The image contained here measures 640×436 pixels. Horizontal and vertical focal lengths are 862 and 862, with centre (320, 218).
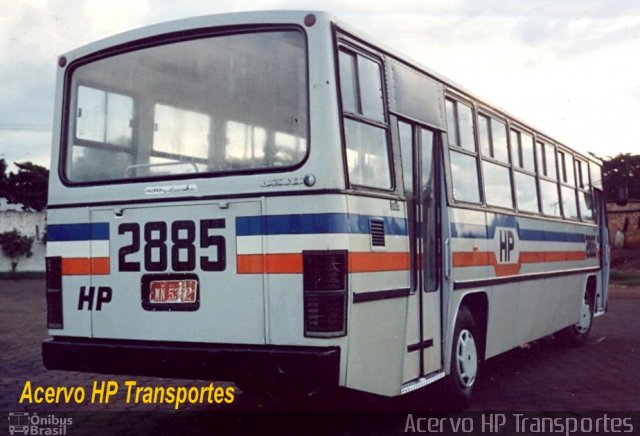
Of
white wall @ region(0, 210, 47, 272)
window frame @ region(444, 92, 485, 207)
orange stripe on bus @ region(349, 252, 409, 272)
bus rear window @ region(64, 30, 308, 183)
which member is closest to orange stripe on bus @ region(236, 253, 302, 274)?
orange stripe on bus @ region(349, 252, 409, 272)

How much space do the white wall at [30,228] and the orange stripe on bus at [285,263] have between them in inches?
1406

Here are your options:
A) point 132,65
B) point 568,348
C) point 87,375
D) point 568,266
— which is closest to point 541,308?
point 568,266

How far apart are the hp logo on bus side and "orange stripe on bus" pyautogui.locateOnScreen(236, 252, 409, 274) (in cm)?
302

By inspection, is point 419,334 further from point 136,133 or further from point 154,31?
point 154,31

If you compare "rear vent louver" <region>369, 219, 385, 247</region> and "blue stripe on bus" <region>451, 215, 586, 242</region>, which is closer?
"rear vent louver" <region>369, 219, 385, 247</region>

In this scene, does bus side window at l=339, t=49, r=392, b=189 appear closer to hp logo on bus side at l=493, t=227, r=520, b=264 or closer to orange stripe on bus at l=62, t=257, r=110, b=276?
orange stripe on bus at l=62, t=257, r=110, b=276

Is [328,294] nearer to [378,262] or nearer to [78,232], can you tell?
[378,262]

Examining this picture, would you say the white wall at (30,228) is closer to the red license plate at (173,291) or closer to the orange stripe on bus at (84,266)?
the orange stripe on bus at (84,266)

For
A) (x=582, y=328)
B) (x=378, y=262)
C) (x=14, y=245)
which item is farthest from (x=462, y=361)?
(x=14, y=245)

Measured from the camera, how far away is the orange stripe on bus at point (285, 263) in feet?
18.9

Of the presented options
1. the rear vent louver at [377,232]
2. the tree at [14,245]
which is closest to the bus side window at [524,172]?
the rear vent louver at [377,232]

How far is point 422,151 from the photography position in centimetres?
731

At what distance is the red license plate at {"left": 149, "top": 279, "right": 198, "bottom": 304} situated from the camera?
617 cm

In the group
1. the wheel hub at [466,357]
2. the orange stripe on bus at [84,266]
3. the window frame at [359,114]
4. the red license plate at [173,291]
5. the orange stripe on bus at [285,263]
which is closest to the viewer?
the orange stripe on bus at [285,263]
